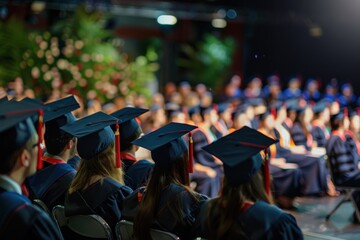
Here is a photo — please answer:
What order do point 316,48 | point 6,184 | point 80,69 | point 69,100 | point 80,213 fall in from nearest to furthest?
point 6,184, point 80,213, point 69,100, point 80,69, point 316,48

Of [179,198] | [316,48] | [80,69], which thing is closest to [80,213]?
[179,198]

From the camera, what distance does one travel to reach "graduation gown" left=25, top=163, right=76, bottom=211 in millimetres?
4609

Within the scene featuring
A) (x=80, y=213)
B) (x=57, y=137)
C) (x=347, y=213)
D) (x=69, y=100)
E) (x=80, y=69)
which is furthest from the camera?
(x=80, y=69)

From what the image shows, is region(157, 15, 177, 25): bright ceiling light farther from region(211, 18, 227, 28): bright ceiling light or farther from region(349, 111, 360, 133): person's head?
region(349, 111, 360, 133): person's head

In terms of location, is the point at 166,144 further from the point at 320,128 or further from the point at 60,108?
the point at 320,128

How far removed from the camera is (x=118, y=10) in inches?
722

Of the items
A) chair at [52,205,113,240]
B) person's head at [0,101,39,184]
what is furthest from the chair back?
person's head at [0,101,39,184]

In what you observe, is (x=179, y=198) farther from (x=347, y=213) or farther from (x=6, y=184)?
(x=347, y=213)

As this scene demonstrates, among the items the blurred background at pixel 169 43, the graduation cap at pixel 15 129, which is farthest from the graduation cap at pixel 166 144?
the blurred background at pixel 169 43

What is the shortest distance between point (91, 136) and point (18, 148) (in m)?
1.41

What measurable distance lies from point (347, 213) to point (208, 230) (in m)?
5.42

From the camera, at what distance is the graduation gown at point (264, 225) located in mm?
3105

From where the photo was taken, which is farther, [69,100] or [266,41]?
[266,41]

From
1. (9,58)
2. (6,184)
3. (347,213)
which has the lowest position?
(347,213)
